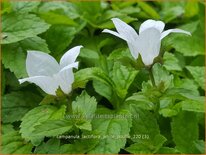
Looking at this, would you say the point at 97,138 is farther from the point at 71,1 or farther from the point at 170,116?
the point at 71,1

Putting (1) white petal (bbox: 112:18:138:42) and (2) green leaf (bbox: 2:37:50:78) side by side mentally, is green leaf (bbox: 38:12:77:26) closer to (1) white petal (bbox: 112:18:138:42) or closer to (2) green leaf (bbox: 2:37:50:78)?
(2) green leaf (bbox: 2:37:50:78)

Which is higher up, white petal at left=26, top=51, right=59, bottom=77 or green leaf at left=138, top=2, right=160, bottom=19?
green leaf at left=138, top=2, right=160, bottom=19

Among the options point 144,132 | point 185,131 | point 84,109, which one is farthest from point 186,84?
point 84,109

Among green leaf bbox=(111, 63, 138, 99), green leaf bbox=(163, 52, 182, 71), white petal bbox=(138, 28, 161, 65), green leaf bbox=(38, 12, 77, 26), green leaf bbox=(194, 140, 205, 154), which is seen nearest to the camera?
white petal bbox=(138, 28, 161, 65)

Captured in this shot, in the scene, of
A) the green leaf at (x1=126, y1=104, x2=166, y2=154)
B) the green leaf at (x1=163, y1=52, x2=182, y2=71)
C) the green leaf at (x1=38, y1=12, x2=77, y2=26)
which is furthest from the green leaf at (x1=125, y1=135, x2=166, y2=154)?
the green leaf at (x1=38, y1=12, x2=77, y2=26)

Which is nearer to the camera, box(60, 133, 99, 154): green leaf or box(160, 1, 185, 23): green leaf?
box(60, 133, 99, 154): green leaf

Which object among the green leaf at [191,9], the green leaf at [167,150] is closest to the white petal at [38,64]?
the green leaf at [167,150]
